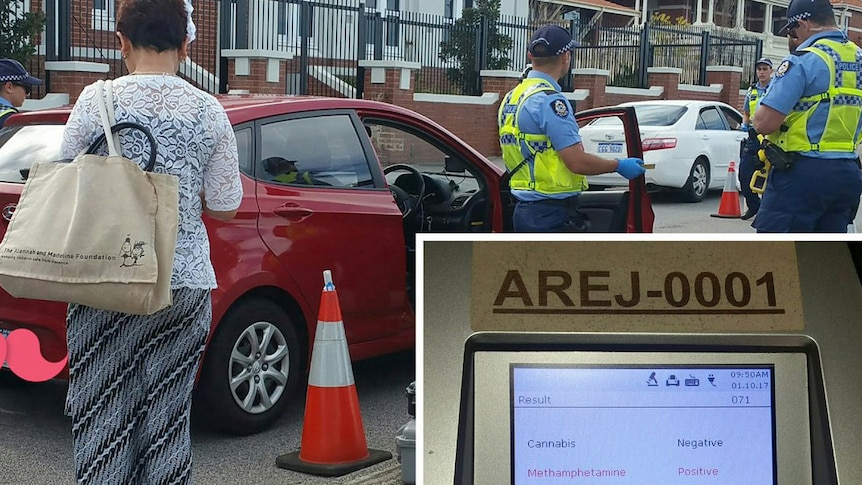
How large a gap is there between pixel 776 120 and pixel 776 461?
3.69 m

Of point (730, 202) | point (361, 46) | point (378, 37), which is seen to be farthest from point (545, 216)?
point (378, 37)

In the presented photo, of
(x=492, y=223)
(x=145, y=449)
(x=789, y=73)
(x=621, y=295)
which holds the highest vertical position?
(x=789, y=73)

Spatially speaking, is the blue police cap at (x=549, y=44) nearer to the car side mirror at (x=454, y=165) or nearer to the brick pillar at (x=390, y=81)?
the car side mirror at (x=454, y=165)

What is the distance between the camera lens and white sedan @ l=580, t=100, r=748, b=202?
49.5 feet

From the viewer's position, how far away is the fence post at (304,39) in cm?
1880

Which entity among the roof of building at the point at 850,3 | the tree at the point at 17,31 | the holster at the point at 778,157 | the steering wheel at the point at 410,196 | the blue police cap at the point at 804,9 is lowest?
the steering wheel at the point at 410,196

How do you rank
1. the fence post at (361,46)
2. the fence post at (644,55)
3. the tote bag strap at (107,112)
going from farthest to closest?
the fence post at (644,55) < the fence post at (361,46) < the tote bag strap at (107,112)

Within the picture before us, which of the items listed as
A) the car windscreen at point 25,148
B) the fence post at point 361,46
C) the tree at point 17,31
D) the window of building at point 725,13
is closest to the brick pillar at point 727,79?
the fence post at point 361,46

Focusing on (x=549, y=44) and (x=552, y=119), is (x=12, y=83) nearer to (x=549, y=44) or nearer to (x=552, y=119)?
(x=549, y=44)

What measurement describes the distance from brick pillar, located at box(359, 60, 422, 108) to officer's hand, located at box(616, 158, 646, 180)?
48.9ft

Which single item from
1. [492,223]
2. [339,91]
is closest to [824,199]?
[492,223]

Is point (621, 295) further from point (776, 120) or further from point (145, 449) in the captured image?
point (776, 120)

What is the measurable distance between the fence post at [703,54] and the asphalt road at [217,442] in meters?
23.6

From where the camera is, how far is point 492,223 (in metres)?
5.85
